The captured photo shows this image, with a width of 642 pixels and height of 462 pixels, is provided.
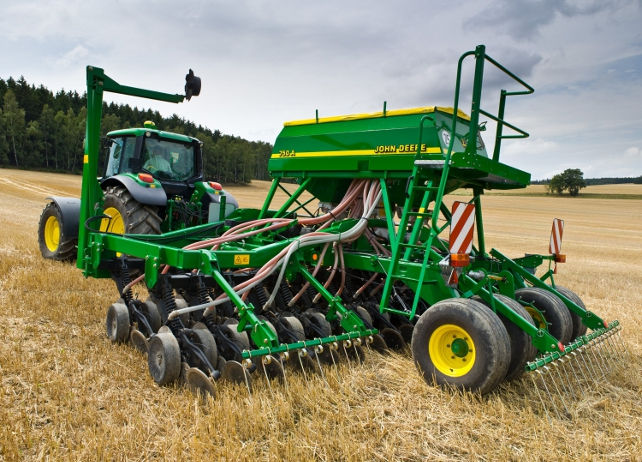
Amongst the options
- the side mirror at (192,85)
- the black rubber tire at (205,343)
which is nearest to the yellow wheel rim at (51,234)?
the side mirror at (192,85)

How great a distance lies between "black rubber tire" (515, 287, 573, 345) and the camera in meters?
4.34

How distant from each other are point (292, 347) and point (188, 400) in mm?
781

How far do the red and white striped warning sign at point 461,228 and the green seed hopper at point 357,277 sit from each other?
0.01 m

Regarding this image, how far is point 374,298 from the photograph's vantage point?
5.16m

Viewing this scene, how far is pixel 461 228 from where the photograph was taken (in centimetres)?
384

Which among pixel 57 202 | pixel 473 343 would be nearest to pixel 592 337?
Result: pixel 473 343

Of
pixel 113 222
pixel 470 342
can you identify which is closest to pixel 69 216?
pixel 113 222

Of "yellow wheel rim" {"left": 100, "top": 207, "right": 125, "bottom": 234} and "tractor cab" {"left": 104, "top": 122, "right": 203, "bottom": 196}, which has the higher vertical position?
"tractor cab" {"left": 104, "top": 122, "right": 203, "bottom": 196}

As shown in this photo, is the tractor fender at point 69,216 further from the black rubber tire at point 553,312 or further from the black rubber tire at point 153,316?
the black rubber tire at point 553,312

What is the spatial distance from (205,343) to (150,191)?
3205 millimetres

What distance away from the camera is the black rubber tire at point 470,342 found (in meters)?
3.27

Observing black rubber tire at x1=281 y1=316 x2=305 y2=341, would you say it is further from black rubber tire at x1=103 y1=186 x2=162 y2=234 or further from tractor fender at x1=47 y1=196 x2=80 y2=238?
tractor fender at x1=47 y1=196 x2=80 y2=238

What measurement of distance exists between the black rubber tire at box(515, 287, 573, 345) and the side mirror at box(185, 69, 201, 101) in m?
4.05

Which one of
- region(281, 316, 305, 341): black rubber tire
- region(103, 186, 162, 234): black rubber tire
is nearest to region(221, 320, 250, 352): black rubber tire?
region(281, 316, 305, 341): black rubber tire
